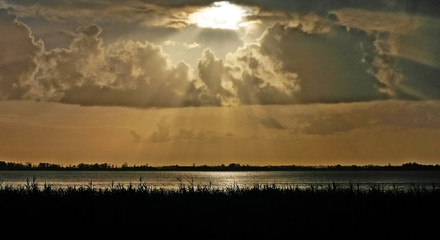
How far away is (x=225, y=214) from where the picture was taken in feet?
102

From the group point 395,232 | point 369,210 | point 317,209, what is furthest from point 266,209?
point 395,232

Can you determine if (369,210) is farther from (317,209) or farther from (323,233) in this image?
(323,233)

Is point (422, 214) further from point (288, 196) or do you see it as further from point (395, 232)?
point (288, 196)

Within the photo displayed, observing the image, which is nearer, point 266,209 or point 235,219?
point 235,219

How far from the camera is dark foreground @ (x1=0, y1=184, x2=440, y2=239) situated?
2708 centimetres

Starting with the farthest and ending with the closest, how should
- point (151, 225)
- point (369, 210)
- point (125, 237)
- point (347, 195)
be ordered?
point (347, 195), point (369, 210), point (151, 225), point (125, 237)

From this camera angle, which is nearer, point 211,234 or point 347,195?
point 211,234

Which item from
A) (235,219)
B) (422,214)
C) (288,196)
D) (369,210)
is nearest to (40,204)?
(235,219)

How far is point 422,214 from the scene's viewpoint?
1188 inches

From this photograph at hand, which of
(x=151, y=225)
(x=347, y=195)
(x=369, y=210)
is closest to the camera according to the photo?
(x=151, y=225)

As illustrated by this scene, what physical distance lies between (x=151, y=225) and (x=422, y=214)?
12083mm

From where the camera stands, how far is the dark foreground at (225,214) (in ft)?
88.8

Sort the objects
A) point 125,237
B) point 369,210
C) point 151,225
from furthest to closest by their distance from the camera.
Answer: point 369,210
point 151,225
point 125,237

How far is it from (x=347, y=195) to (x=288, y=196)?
3.15m
